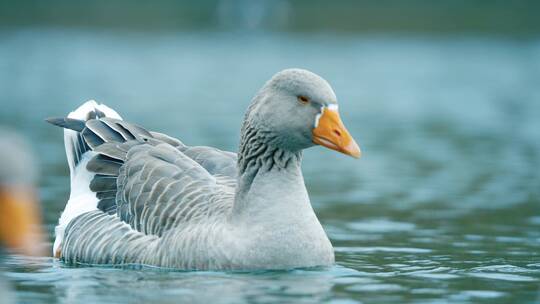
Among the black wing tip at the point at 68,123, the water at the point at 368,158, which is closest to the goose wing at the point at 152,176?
Result: the black wing tip at the point at 68,123

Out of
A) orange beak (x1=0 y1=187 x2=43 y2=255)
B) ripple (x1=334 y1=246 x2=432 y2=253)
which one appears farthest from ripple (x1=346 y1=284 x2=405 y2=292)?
orange beak (x1=0 y1=187 x2=43 y2=255)

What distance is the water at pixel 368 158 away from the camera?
9664 millimetres

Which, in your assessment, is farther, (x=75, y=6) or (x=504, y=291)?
(x=75, y=6)

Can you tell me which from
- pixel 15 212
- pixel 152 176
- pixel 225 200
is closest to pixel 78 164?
pixel 152 176

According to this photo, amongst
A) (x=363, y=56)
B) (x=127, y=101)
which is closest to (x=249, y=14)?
(x=363, y=56)

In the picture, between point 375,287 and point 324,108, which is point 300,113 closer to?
point 324,108

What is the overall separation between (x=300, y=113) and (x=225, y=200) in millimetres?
1216

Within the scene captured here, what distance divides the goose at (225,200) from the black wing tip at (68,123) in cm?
44

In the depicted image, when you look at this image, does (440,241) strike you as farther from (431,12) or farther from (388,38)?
(431,12)

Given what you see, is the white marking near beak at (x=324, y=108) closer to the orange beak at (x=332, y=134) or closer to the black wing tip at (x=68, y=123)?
the orange beak at (x=332, y=134)

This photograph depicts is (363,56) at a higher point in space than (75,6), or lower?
lower

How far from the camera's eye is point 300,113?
9.90m

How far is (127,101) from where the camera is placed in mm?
34594

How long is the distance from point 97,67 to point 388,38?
1280 inches
